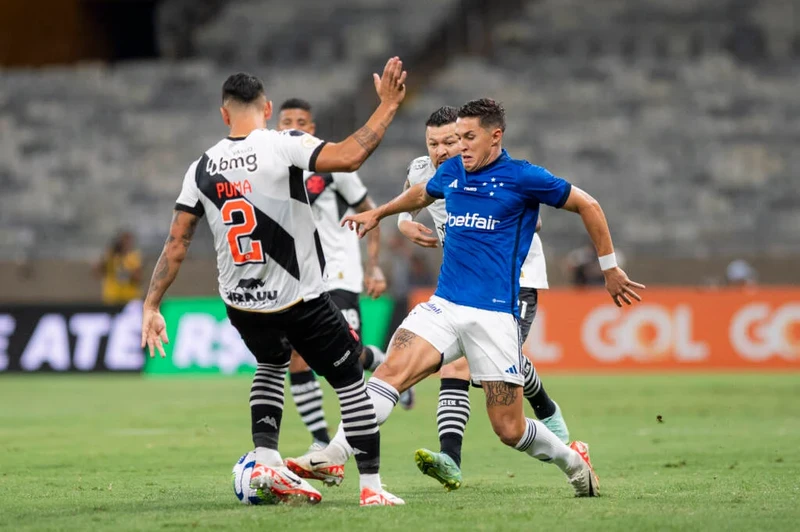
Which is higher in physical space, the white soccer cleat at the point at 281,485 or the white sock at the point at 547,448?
the white sock at the point at 547,448

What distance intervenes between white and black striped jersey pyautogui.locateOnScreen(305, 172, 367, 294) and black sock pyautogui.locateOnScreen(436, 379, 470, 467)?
86.1 inches

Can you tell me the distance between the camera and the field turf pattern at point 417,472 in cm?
700

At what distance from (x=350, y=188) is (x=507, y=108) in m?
19.7

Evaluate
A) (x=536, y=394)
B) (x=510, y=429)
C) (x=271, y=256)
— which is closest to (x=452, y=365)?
(x=536, y=394)

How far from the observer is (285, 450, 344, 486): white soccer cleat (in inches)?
313

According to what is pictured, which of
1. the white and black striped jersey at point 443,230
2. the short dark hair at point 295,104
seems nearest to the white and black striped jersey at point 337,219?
the short dark hair at point 295,104

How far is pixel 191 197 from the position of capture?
776 centimetres

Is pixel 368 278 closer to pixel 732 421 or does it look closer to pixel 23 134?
pixel 732 421

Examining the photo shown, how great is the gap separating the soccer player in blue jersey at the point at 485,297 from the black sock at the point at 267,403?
298 millimetres

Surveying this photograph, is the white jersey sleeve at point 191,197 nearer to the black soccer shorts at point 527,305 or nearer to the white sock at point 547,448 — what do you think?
the white sock at point 547,448

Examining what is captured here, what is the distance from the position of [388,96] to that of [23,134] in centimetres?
2595

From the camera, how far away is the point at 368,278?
11.0m

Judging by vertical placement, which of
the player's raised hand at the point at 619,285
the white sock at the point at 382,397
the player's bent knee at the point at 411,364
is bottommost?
the white sock at the point at 382,397

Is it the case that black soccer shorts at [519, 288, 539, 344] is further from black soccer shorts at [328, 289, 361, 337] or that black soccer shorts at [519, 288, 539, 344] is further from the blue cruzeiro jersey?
black soccer shorts at [328, 289, 361, 337]
